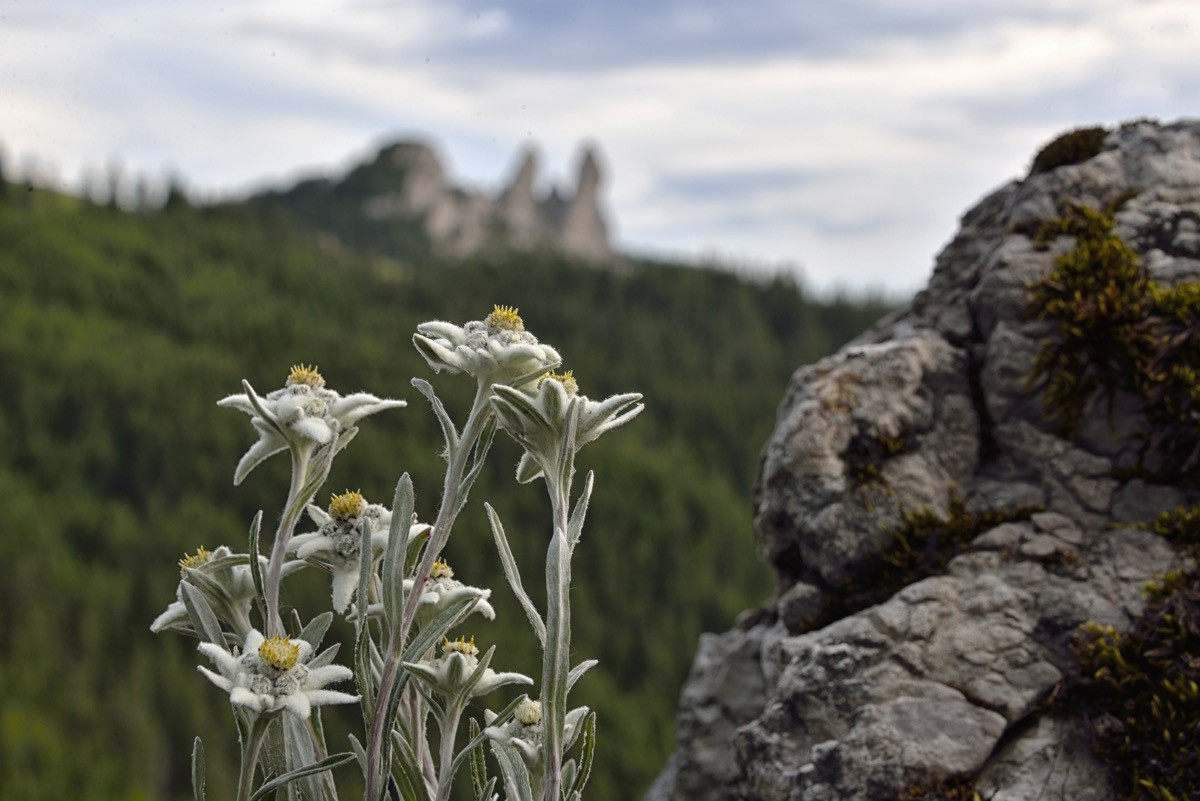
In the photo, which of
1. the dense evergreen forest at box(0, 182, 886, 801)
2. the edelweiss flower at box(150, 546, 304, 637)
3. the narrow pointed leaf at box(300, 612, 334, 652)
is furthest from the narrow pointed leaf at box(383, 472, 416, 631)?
the dense evergreen forest at box(0, 182, 886, 801)

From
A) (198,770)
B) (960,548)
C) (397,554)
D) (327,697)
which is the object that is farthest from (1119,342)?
(198,770)

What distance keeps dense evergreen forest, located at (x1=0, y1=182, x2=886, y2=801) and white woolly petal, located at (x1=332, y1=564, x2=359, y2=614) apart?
4625cm

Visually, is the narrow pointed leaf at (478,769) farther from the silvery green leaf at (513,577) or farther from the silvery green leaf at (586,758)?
the silvery green leaf at (513,577)

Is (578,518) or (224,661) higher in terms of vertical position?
(578,518)

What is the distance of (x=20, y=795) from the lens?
63719 mm

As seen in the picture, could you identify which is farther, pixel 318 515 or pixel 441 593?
pixel 318 515

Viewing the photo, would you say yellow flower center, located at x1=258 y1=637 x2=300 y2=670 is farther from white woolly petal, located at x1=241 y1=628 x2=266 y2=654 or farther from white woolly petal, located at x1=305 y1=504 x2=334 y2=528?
white woolly petal, located at x1=305 y1=504 x2=334 y2=528

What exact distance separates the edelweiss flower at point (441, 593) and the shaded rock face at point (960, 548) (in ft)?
5.39

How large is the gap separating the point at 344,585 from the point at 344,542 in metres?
0.14

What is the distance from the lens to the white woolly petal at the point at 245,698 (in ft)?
11.5

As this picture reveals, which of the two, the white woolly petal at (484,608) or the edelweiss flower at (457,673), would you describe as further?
the white woolly petal at (484,608)

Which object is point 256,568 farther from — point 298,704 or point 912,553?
point 912,553

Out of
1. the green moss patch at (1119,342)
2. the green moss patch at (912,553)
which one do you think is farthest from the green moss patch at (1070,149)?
the green moss patch at (912,553)

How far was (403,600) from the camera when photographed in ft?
12.5
